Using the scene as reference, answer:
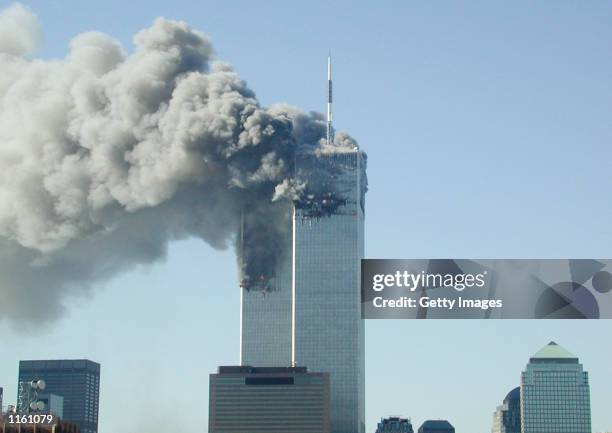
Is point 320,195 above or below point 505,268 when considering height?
above

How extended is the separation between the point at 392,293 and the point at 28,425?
69322 millimetres

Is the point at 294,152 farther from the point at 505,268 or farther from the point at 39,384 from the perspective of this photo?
the point at 505,268

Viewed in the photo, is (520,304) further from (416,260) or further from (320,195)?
(320,195)

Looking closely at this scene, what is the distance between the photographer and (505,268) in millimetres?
67375

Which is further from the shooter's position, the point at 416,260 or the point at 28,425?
the point at 28,425

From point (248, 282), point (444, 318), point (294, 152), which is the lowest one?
point (444, 318)

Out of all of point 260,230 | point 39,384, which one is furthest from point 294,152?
point 39,384

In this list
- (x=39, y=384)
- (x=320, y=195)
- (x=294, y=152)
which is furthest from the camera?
(x=320, y=195)

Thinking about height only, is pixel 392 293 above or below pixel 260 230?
below

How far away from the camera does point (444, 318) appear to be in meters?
65.4

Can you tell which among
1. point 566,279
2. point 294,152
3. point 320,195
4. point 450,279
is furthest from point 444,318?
point 320,195

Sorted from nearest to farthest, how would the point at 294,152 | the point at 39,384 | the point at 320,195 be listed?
the point at 39,384
the point at 294,152
the point at 320,195

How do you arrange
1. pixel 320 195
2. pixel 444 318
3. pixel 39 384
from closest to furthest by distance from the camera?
pixel 444 318 < pixel 39 384 < pixel 320 195

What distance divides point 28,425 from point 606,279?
72.6 meters
